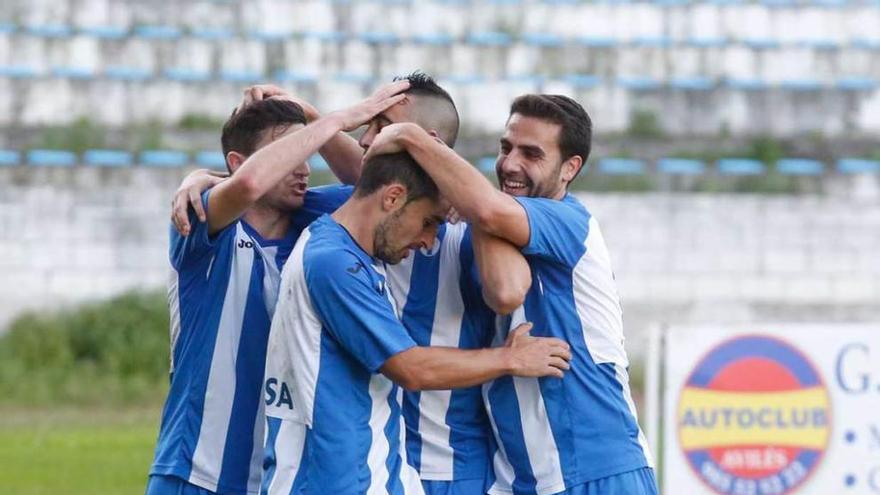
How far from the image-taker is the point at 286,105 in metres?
5.20

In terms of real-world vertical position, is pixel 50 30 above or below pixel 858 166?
above

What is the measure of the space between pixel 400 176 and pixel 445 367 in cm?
57

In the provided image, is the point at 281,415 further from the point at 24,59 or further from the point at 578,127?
the point at 24,59

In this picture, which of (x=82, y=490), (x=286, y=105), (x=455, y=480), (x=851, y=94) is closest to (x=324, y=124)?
(x=286, y=105)

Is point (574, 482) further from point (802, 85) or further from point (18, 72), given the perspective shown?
point (802, 85)

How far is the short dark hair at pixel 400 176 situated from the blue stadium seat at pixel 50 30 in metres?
13.4

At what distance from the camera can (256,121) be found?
204 inches

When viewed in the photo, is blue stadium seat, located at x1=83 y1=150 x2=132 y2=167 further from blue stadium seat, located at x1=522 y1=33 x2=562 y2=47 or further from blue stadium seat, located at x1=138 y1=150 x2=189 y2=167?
blue stadium seat, located at x1=522 y1=33 x2=562 y2=47

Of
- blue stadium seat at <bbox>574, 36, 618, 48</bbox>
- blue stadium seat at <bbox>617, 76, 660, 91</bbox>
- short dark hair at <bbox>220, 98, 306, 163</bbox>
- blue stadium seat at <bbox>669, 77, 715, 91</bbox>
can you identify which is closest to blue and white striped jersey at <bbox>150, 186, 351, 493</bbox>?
short dark hair at <bbox>220, 98, 306, 163</bbox>

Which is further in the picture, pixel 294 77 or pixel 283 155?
pixel 294 77

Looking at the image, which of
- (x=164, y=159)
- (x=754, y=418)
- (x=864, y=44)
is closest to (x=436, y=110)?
(x=754, y=418)

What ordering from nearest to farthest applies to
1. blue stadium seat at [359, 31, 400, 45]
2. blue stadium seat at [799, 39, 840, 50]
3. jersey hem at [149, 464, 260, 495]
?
jersey hem at [149, 464, 260, 495]
blue stadium seat at [359, 31, 400, 45]
blue stadium seat at [799, 39, 840, 50]

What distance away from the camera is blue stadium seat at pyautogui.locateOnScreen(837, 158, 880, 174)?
15.7 metres

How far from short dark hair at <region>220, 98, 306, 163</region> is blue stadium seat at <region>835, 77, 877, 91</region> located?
42.1 feet
